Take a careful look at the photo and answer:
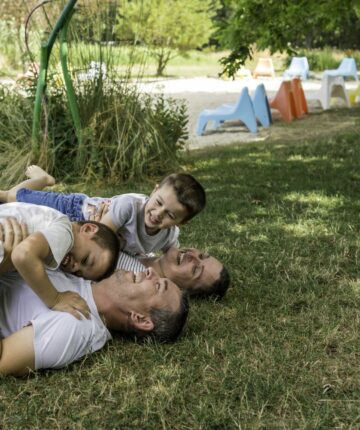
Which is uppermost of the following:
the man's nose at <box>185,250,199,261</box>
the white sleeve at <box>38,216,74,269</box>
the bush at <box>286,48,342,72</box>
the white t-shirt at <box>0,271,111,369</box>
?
the white sleeve at <box>38,216,74,269</box>

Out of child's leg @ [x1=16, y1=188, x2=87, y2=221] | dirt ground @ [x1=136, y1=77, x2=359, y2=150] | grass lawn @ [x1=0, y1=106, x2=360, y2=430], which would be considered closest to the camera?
grass lawn @ [x1=0, y1=106, x2=360, y2=430]

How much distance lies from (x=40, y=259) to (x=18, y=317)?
396mm

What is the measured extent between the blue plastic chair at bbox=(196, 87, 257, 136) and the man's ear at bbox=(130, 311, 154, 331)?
29.5ft

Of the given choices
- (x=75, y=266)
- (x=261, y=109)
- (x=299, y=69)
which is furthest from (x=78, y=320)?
(x=299, y=69)

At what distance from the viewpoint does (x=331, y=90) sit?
52.2ft

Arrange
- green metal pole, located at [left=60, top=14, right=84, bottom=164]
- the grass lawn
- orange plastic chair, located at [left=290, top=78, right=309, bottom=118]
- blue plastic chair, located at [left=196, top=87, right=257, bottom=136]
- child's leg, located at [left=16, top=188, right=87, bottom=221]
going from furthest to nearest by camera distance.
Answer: orange plastic chair, located at [left=290, top=78, right=309, bottom=118], blue plastic chair, located at [left=196, top=87, right=257, bottom=136], green metal pole, located at [left=60, top=14, right=84, bottom=164], child's leg, located at [left=16, top=188, right=87, bottom=221], the grass lawn

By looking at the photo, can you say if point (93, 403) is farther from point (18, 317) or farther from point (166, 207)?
point (166, 207)

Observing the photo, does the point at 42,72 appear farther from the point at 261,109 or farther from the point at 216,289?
the point at 261,109

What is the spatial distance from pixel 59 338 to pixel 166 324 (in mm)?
555

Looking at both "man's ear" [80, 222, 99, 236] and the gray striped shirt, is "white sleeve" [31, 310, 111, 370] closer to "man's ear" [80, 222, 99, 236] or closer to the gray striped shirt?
"man's ear" [80, 222, 99, 236]

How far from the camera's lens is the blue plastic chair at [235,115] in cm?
1202

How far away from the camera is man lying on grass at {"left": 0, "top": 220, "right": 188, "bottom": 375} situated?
9.61 ft

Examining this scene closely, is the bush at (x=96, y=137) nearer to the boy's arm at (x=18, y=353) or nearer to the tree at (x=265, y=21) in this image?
the tree at (x=265, y=21)

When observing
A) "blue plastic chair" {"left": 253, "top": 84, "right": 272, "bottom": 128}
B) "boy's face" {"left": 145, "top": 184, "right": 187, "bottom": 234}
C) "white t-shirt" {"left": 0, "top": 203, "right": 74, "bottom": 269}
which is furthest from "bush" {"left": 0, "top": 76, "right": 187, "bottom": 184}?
"blue plastic chair" {"left": 253, "top": 84, "right": 272, "bottom": 128}
